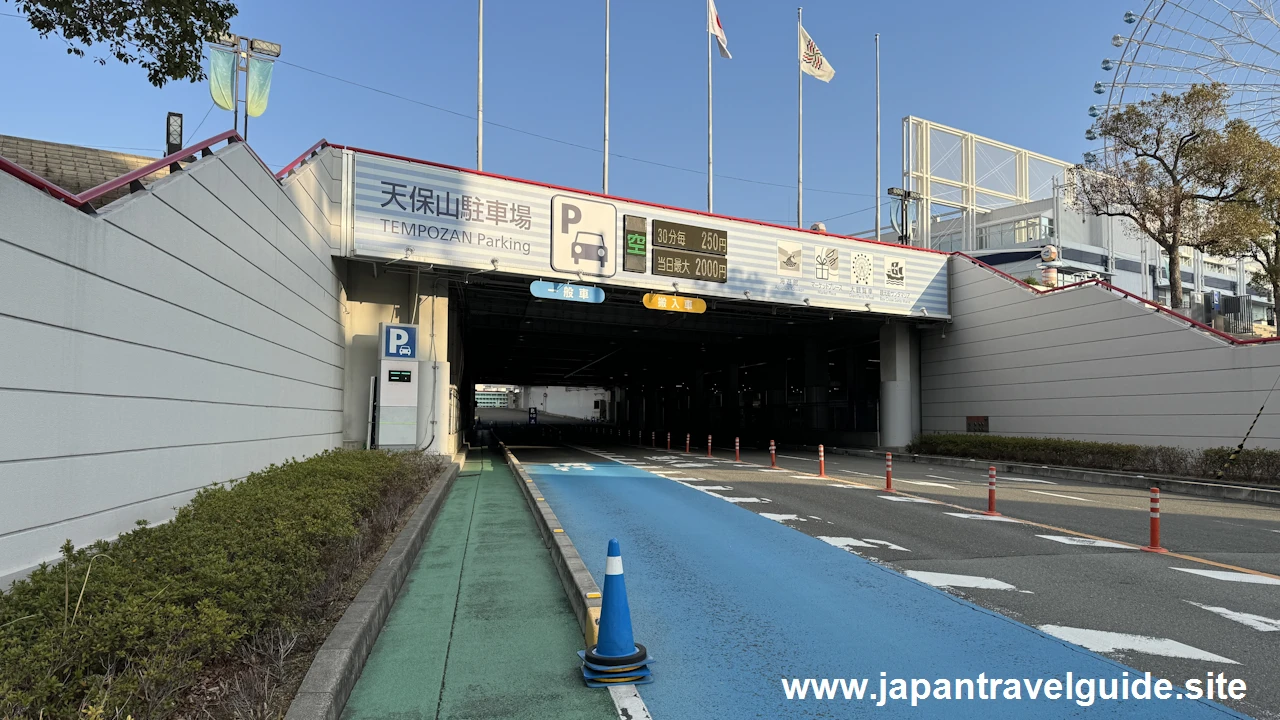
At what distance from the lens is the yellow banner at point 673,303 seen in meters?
21.7

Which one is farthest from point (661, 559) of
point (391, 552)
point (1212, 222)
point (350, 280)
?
point (1212, 222)

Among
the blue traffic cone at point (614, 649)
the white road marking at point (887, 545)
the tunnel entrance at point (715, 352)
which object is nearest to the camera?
the blue traffic cone at point (614, 649)

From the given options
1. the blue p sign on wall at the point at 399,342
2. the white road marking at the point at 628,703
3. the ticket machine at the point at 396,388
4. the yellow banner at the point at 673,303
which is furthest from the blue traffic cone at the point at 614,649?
the yellow banner at the point at 673,303

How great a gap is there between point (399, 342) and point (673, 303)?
843 centimetres

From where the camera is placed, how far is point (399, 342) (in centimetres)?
1755

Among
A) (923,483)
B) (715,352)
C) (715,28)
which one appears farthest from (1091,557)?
(715,352)

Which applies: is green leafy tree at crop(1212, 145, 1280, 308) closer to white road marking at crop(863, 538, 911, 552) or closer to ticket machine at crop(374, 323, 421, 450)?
white road marking at crop(863, 538, 911, 552)

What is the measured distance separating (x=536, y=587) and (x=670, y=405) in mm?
51609

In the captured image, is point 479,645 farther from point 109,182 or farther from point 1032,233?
point 1032,233

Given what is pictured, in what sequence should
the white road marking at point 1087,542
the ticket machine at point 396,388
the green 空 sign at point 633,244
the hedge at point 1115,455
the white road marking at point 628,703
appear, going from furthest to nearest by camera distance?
1. the green 空 sign at point 633,244
2. the ticket machine at point 396,388
3. the hedge at point 1115,455
4. the white road marking at point 1087,542
5. the white road marking at point 628,703

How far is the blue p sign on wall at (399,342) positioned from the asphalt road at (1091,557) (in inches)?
291

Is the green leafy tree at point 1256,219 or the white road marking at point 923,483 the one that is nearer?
the white road marking at point 923,483

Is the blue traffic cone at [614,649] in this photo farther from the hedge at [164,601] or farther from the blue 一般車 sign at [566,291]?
the blue 一般車 sign at [566,291]

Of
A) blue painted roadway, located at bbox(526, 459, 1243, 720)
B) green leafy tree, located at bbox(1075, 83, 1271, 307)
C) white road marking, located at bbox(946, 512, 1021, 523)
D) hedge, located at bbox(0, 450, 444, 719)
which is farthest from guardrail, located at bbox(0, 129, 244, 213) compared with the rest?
green leafy tree, located at bbox(1075, 83, 1271, 307)
